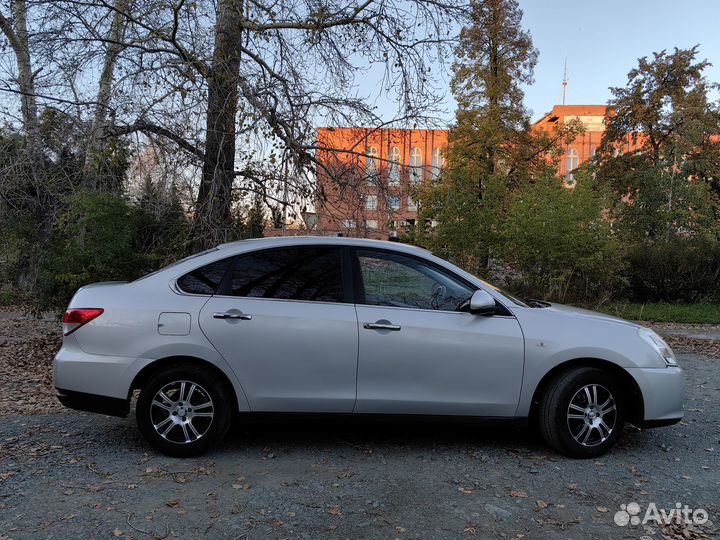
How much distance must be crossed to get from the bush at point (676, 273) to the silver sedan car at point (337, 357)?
57.8ft

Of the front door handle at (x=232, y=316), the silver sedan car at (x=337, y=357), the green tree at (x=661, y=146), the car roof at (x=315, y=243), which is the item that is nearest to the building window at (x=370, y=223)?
the car roof at (x=315, y=243)

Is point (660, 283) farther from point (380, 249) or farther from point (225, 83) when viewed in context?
point (380, 249)

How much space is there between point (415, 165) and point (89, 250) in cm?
524

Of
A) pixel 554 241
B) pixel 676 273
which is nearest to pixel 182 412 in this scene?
pixel 554 241

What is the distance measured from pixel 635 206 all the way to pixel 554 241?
22626 millimetres

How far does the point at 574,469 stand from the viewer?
414 centimetres

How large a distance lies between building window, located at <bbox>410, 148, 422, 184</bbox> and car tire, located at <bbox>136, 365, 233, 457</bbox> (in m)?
6.08

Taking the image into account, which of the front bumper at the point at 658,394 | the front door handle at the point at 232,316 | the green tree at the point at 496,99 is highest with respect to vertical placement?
the green tree at the point at 496,99

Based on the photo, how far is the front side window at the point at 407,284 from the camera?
4344 mm

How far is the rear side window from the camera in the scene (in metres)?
4.31

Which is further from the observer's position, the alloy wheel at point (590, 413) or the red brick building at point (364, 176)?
the red brick building at point (364, 176)

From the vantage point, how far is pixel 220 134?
8.84m

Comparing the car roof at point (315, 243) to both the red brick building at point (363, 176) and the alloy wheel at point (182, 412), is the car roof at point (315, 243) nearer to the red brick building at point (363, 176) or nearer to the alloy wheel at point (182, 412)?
the alloy wheel at point (182, 412)

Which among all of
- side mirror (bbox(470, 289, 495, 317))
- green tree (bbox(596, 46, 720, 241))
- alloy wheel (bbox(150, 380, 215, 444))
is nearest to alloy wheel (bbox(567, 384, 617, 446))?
side mirror (bbox(470, 289, 495, 317))
